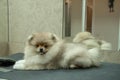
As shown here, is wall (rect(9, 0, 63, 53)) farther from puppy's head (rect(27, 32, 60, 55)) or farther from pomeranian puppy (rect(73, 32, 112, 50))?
puppy's head (rect(27, 32, 60, 55))

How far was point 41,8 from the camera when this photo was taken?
250 cm

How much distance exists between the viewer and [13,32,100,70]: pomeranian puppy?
150cm

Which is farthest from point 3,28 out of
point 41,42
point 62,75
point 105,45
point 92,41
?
point 62,75

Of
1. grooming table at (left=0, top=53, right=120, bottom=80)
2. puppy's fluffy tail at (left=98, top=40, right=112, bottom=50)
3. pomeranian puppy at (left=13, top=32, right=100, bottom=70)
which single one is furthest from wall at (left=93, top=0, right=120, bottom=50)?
grooming table at (left=0, top=53, right=120, bottom=80)

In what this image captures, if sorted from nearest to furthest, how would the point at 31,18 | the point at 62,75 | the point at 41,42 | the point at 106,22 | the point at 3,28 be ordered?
the point at 62,75 < the point at 41,42 < the point at 106,22 < the point at 31,18 < the point at 3,28

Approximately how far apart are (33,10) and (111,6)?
824 millimetres

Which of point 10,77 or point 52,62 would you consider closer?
point 10,77

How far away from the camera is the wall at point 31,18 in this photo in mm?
2424

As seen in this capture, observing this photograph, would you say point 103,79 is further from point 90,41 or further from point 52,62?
point 90,41

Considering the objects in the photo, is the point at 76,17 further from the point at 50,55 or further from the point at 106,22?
the point at 50,55

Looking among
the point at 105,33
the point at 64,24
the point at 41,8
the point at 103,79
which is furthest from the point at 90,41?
the point at 103,79

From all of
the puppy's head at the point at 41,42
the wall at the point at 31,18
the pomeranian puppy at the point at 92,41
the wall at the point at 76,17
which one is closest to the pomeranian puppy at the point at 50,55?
the puppy's head at the point at 41,42

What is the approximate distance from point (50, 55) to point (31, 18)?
3.71ft

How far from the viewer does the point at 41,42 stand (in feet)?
4.85
